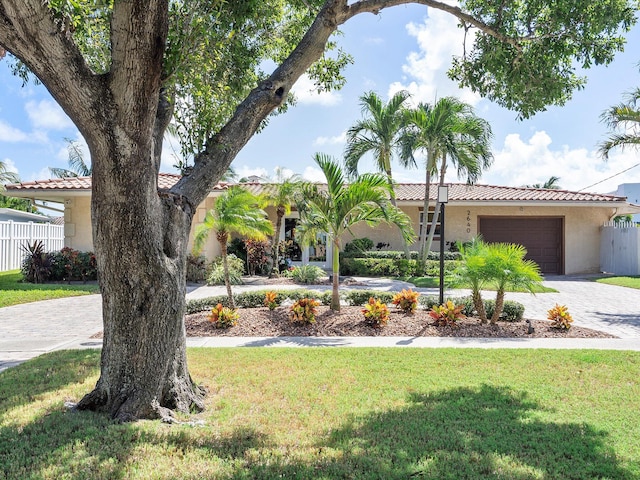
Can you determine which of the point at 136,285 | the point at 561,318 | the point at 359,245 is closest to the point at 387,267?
the point at 359,245

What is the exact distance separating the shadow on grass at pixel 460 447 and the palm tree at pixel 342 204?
513 cm

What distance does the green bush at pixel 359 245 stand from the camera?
19.7 meters

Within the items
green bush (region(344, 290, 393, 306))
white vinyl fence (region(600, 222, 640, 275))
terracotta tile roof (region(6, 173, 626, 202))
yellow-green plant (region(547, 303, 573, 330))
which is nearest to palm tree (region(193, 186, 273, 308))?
green bush (region(344, 290, 393, 306))

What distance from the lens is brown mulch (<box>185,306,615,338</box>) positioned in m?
8.21

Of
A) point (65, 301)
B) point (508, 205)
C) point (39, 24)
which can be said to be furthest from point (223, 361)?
point (508, 205)

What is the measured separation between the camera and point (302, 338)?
7.99 meters

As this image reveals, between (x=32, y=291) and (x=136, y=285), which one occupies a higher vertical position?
(x=136, y=285)

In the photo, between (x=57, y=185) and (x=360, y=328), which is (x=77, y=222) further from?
(x=360, y=328)

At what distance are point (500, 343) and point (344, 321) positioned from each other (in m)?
2.99

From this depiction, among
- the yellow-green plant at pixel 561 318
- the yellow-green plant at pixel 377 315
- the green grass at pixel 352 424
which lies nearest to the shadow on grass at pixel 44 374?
the green grass at pixel 352 424

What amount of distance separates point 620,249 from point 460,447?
805 inches

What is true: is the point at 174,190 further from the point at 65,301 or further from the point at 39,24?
the point at 65,301

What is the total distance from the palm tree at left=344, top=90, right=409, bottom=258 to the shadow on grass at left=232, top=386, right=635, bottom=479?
538 inches

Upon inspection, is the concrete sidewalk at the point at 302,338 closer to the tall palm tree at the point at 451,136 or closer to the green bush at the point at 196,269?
the green bush at the point at 196,269
